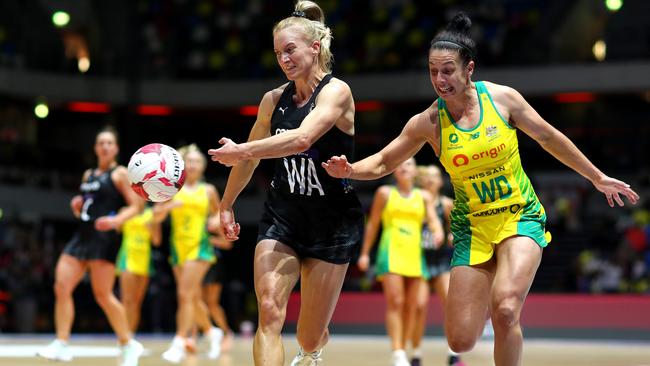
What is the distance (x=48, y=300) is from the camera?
2353cm

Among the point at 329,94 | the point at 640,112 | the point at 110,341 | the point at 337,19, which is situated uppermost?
the point at 337,19

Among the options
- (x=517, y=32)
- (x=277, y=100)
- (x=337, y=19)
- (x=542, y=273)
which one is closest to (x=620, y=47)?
(x=517, y=32)

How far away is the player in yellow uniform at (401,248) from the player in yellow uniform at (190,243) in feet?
6.90

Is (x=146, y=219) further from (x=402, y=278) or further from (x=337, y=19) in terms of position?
(x=337, y=19)

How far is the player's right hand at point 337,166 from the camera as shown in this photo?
6098 mm

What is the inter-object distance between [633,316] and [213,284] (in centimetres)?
930

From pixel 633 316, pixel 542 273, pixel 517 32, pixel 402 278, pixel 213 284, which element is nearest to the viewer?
pixel 402 278

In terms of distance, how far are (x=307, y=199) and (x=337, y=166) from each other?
0.56 metres

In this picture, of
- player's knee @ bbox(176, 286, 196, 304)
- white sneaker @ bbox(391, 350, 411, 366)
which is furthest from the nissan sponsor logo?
player's knee @ bbox(176, 286, 196, 304)

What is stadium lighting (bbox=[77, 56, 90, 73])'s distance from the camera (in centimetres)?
3039

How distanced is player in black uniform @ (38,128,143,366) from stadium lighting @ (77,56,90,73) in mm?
19487

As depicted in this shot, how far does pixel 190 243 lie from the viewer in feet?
44.5

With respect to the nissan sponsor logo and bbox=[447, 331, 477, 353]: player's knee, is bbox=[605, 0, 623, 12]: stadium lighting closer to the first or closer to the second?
the nissan sponsor logo

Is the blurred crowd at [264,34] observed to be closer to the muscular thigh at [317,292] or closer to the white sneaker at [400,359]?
the white sneaker at [400,359]
